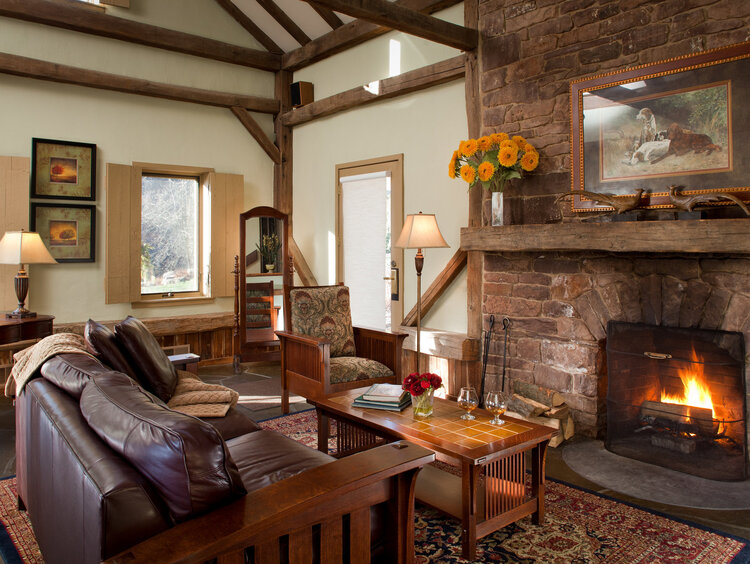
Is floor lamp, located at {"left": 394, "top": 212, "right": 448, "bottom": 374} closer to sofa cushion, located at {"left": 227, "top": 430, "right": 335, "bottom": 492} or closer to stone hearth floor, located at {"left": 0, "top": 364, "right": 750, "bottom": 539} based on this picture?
stone hearth floor, located at {"left": 0, "top": 364, "right": 750, "bottom": 539}

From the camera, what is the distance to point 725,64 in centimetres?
326

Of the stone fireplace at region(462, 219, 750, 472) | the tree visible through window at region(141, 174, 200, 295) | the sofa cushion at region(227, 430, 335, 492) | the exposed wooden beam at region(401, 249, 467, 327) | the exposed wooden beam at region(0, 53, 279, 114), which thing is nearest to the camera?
the sofa cushion at region(227, 430, 335, 492)

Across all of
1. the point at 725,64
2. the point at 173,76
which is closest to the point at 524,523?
the point at 725,64

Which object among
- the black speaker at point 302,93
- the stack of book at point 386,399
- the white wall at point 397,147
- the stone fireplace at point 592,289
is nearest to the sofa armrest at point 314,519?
the stack of book at point 386,399

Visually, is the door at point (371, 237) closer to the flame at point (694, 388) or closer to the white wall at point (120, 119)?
the white wall at point (120, 119)

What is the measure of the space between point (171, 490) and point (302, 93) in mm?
5813

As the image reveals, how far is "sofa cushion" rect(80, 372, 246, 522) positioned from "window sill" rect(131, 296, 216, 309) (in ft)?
15.8

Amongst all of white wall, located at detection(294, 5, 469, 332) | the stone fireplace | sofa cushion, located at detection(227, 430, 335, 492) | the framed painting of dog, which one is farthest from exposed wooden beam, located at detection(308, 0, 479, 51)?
sofa cushion, located at detection(227, 430, 335, 492)

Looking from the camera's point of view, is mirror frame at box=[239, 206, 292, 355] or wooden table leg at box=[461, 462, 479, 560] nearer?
wooden table leg at box=[461, 462, 479, 560]

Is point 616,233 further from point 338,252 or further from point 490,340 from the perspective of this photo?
point 338,252

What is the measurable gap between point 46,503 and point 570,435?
3.22 metres

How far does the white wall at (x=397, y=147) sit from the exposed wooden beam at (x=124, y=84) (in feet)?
2.12

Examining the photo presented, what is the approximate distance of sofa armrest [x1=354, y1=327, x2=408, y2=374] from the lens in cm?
428

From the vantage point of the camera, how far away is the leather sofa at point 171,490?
1387 mm
